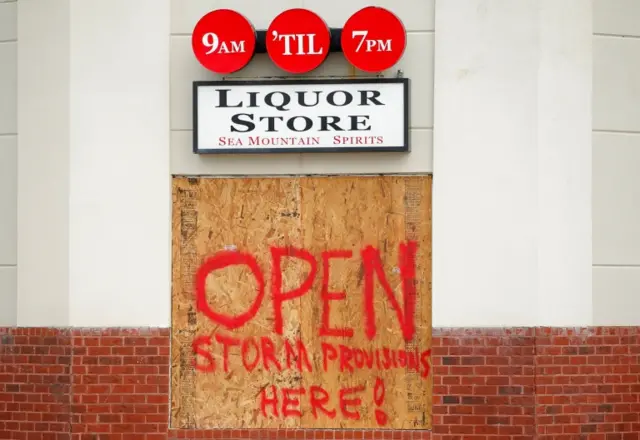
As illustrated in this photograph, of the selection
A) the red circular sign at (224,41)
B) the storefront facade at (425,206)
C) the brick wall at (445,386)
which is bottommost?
the brick wall at (445,386)

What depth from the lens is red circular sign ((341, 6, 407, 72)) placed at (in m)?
7.89

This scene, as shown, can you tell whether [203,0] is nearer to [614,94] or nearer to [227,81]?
[227,81]

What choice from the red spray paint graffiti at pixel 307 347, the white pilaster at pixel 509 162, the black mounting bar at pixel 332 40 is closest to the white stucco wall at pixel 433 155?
the white pilaster at pixel 509 162

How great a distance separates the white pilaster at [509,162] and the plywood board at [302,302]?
337mm

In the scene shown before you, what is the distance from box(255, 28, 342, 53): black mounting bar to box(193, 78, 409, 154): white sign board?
31 centimetres

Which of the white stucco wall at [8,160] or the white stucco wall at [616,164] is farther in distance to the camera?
the white stucco wall at [8,160]

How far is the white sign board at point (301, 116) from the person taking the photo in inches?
316

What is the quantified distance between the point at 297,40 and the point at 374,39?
2.34ft

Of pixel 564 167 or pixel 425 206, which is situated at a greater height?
pixel 564 167

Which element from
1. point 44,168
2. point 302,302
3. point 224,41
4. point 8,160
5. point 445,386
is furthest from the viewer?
point 8,160

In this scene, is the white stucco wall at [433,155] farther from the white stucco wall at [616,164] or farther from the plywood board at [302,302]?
the plywood board at [302,302]

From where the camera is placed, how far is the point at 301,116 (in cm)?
808

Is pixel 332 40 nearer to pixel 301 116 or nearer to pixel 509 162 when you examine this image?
pixel 301 116

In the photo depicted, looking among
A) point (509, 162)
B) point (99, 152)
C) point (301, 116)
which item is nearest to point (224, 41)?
point (301, 116)
